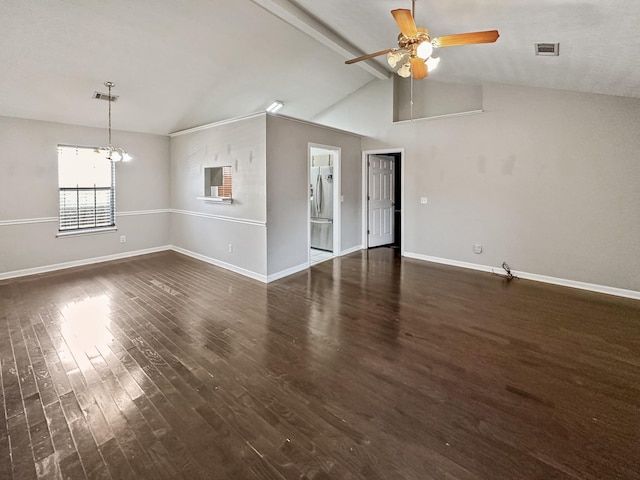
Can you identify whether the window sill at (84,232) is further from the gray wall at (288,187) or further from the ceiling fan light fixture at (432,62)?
the ceiling fan light fixture at (432,62)

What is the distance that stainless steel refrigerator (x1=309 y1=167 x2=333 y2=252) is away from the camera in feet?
21.4

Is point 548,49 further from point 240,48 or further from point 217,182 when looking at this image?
point 217,182

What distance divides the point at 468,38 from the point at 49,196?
255 inches

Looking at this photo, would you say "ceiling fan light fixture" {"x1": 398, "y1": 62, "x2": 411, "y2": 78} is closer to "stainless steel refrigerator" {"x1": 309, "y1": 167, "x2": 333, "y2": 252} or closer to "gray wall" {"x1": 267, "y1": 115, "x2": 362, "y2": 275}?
"gray wall" {"x1": 267, "y1": 115, "x2": 362, "y2": 275}

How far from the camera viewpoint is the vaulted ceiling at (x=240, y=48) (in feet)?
9.29

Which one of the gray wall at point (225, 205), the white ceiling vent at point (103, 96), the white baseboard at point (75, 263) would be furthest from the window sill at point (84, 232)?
the white ceiling vent at point (103, 96)

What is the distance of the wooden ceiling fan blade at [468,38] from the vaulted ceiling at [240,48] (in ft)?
1.23

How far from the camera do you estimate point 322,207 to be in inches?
263

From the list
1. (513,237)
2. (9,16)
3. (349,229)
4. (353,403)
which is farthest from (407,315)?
(9,16)

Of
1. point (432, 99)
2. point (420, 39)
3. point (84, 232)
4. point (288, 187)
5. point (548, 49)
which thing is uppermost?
point (432, 99)

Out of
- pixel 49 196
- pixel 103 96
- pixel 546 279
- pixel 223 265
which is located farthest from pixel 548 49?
pixel 49 196

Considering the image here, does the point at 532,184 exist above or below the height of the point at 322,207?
above

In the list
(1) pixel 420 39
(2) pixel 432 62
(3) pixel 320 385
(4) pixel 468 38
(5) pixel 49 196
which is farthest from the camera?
(5) pixel 49 196

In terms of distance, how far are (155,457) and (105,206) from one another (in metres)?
5.80
